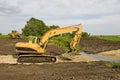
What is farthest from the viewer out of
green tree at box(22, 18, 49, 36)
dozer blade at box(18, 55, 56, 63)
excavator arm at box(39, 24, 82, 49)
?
green tree at box(22, 18, 49, 36)

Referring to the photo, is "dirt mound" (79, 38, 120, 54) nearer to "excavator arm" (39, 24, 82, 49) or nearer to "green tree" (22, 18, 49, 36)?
"excavator arm" (39, 24, 82, 49)

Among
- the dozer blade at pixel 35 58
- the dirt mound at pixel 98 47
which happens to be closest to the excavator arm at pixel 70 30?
the dozer blade at pixel 35 58

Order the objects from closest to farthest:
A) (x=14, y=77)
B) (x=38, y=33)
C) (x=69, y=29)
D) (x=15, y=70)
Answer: (x=14, y=77)
(x=15, y=70)
(x=69, y=29)
(x=38, y=33)

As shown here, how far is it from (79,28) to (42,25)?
256ft

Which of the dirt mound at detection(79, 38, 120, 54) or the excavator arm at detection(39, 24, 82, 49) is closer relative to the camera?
the excavator arm at detection(39, 24, 82, 49)

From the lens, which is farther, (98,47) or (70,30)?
(98,47)

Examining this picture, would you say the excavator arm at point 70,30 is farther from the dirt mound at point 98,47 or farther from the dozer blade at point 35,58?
the dirt mound at point 98,47

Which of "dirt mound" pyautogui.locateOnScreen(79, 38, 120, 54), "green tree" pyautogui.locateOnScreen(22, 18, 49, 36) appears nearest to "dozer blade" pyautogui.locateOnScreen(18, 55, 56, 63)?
"dirt mound" pyautogui.locateOnScreen(79, 38, 120, 54)

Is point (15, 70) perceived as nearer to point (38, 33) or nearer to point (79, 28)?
point (79, 28)

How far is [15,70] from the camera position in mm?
17250

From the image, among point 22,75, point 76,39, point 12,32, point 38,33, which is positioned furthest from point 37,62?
point 38,33

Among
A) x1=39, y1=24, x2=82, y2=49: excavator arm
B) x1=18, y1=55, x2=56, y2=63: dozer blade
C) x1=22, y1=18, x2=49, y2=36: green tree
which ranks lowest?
x1=18, y1=55, x2=56, y2=63: dozer blade

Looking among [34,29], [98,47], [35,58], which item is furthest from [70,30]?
[34,29]

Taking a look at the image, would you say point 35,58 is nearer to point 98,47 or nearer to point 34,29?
point 98,47
